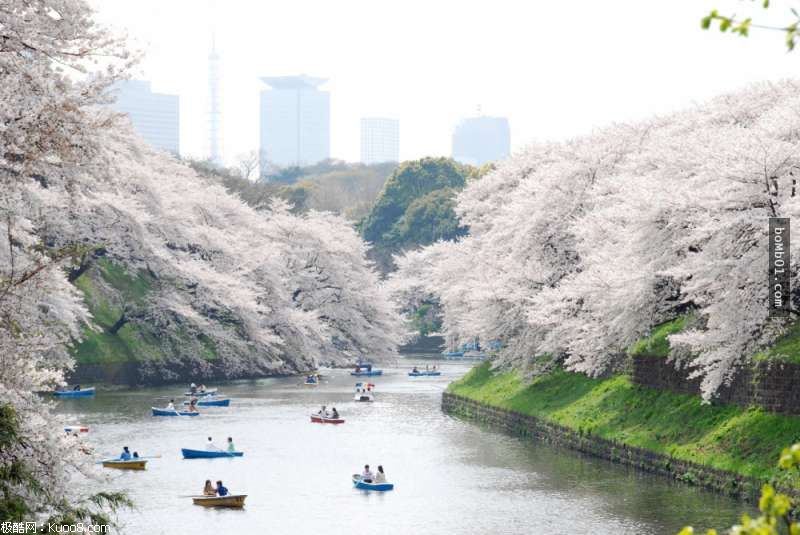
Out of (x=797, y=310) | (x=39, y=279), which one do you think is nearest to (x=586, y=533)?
(x=797, y=310)

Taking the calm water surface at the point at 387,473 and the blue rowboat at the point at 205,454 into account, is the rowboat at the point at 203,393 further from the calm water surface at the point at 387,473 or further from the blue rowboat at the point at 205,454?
the blue rowboat at the point at 205,454

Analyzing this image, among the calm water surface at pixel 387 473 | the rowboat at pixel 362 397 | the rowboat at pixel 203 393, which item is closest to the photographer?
the calm water surface at pixel 387 473

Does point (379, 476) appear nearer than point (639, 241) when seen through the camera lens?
Yes

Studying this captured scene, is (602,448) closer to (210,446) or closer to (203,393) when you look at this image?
(210,446)

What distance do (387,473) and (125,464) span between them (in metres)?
8.47

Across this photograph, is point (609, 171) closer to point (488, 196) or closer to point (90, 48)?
point (488, 196)

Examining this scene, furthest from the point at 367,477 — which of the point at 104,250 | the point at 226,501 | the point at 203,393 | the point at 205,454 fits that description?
the point at 104,250

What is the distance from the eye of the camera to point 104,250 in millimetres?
66125

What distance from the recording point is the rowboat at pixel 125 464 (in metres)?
38.6

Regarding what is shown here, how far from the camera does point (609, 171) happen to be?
52969mm

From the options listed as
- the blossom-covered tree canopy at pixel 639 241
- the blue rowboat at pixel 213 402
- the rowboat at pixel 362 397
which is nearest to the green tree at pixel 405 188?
the blossom-covered tree canopy at pixel 639 241

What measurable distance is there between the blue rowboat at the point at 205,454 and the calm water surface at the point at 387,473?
0.42m

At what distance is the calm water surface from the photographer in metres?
30.6

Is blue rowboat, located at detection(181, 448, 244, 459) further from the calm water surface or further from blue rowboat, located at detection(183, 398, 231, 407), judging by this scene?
blue rowboat, located at detection(183, 398, 231, 407)
